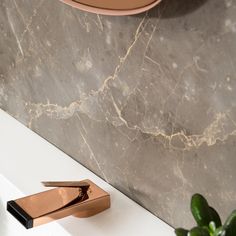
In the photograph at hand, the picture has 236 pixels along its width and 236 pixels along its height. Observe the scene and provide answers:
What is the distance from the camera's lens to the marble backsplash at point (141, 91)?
0.66 meters

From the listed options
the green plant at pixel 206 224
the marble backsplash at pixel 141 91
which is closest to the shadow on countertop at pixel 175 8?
the marble backsplash at pixel 141 91

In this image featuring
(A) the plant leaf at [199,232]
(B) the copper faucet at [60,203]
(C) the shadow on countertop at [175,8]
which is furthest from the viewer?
(B) the copper faucet at [60,203]

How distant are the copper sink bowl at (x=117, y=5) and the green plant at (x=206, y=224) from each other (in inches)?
10.0

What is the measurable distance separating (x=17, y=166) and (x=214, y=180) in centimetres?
41

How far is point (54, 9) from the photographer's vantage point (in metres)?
0.89

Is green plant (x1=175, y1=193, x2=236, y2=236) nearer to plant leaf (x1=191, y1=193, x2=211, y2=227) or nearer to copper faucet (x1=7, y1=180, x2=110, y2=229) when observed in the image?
plant leaf (x1=191, y1=193, x2=211, y2=227)

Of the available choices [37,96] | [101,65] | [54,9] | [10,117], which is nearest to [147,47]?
[101,65]

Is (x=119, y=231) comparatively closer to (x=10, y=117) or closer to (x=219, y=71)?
(x=219, y=71)

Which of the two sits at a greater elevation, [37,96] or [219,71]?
[37,96]

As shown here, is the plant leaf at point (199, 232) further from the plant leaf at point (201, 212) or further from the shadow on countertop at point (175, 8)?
the shadow on countertop at point (175, 8)

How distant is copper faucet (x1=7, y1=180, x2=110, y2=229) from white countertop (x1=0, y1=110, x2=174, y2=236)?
2 cm

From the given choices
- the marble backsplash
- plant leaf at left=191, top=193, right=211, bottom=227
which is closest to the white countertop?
the marble backsplash

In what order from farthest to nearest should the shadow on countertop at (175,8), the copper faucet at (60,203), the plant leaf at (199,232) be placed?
the copper faucet at (60,203) < the shadow on countertop at (175,8) < the plant leaf at (199,232)

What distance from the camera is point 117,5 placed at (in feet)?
2.24
